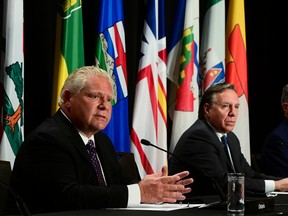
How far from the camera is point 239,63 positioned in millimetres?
6480

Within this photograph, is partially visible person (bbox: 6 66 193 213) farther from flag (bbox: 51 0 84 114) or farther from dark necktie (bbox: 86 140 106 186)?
flag (bbox: 51 0 84 114)

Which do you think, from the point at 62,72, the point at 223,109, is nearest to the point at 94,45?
the point at 62,72

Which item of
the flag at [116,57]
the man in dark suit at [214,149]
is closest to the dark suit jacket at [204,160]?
the man in dark suit at [214,149]

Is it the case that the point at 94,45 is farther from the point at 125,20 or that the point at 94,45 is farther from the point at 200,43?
the point at 200,43

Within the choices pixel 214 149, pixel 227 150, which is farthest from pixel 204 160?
pixel 227 150

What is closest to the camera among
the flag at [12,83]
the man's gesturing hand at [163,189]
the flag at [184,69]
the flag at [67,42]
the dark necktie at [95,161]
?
the man's gesturing hand at [163,189]

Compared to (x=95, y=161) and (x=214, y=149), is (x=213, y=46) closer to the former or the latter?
(x=214, y=149)

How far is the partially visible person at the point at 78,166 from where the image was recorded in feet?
10.5

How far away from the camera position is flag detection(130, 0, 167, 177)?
5.75 meters

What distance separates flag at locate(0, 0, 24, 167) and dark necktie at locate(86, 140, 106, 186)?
111cm

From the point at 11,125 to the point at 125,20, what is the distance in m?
1.92

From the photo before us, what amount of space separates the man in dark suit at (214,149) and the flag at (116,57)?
2.50 feet

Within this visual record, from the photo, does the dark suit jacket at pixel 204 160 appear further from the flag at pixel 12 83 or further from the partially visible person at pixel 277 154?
the flag at pixel 12 83

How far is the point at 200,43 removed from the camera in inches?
260
